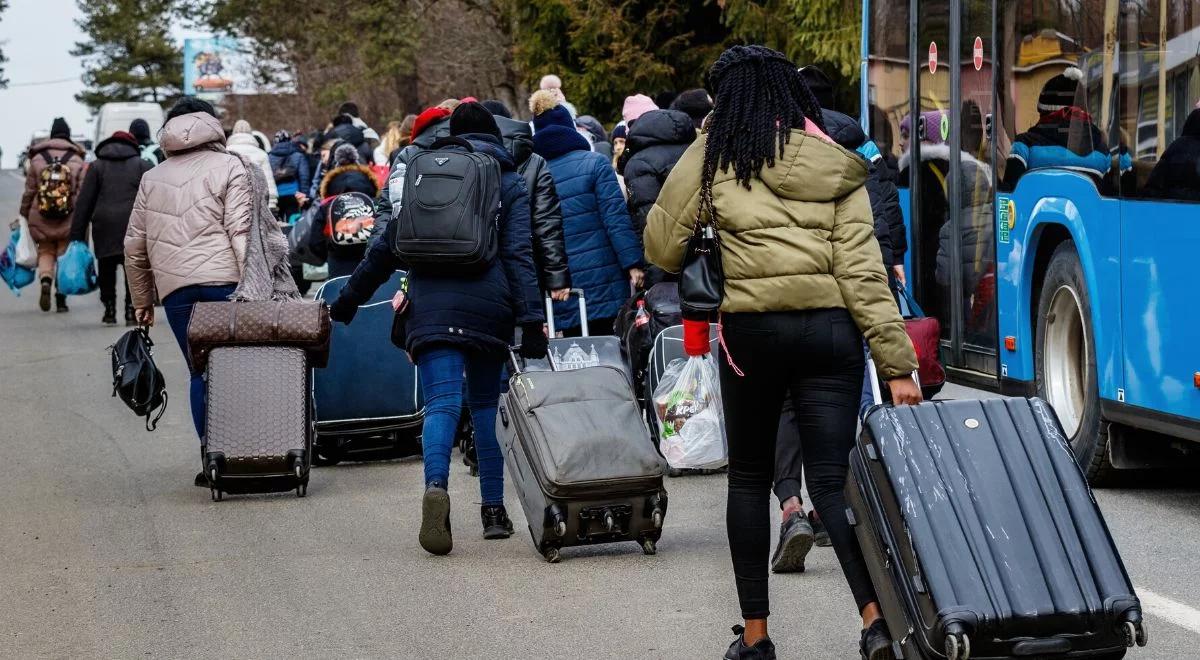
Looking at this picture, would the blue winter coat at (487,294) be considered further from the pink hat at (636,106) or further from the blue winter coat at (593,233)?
the pink hat at (636,106)

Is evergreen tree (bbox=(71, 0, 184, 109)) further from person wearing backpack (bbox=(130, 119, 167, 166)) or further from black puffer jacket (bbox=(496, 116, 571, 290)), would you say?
black puffer jacket (bbox=(496, 116, 571, 290))

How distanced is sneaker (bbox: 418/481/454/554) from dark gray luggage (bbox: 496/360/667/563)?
1.04 feet

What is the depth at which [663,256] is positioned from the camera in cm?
554

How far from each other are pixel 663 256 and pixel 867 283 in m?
0.59

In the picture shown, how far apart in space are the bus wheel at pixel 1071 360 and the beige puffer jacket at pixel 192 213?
386 cm

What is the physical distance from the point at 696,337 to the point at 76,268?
504 inches

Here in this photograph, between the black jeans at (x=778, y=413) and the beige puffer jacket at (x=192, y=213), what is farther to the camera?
the beige puffer jacket at (x=192, y=213)

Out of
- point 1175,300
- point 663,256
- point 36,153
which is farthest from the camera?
point 36,153

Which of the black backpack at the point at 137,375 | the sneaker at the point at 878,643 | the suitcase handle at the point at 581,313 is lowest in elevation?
the sneaker at the point at 878,643

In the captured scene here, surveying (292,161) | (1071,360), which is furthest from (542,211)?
(292,161)

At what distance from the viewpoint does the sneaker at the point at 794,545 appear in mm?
6996

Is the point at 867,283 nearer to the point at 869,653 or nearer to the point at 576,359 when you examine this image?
the point at 869,653

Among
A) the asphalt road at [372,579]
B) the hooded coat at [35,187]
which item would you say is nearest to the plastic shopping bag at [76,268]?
the hooded coat at [35,187]

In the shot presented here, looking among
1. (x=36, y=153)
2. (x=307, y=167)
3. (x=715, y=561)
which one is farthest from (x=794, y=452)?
(x=307, y=167)
